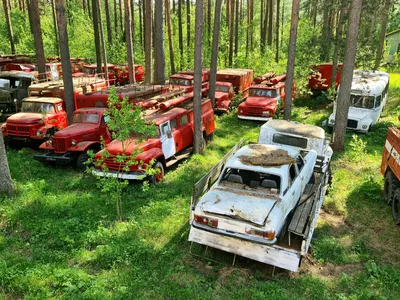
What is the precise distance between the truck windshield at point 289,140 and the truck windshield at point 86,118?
631 centimetres

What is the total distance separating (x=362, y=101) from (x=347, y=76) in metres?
4.18

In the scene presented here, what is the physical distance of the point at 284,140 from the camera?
32.9 feet

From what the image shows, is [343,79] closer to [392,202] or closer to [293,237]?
[392,202]

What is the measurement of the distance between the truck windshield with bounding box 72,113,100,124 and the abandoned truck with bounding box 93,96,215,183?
1968 millimetres

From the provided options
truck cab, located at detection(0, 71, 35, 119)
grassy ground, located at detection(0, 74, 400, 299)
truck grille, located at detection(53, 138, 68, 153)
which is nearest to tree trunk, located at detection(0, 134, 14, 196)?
grassy ground, located at detection(0, 74, 400, 299)

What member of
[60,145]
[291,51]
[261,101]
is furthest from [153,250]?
[261,101]

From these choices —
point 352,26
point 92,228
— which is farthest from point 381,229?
point 352,26

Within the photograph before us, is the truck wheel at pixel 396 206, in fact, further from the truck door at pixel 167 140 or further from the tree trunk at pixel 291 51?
the tree trunk at pixel 291 51

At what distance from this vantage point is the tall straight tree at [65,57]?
12898 millimetres

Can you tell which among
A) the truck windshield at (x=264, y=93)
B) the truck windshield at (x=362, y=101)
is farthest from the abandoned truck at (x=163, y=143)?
the truck windshield at (x=362, y=101)

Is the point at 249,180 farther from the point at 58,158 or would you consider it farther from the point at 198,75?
the point at 58,158

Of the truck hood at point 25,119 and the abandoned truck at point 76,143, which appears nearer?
the abandoned truck at point 76,143

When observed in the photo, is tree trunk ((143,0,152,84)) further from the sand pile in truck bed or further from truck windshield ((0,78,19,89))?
the sand pile in truck bed

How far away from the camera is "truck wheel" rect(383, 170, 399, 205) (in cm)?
898
